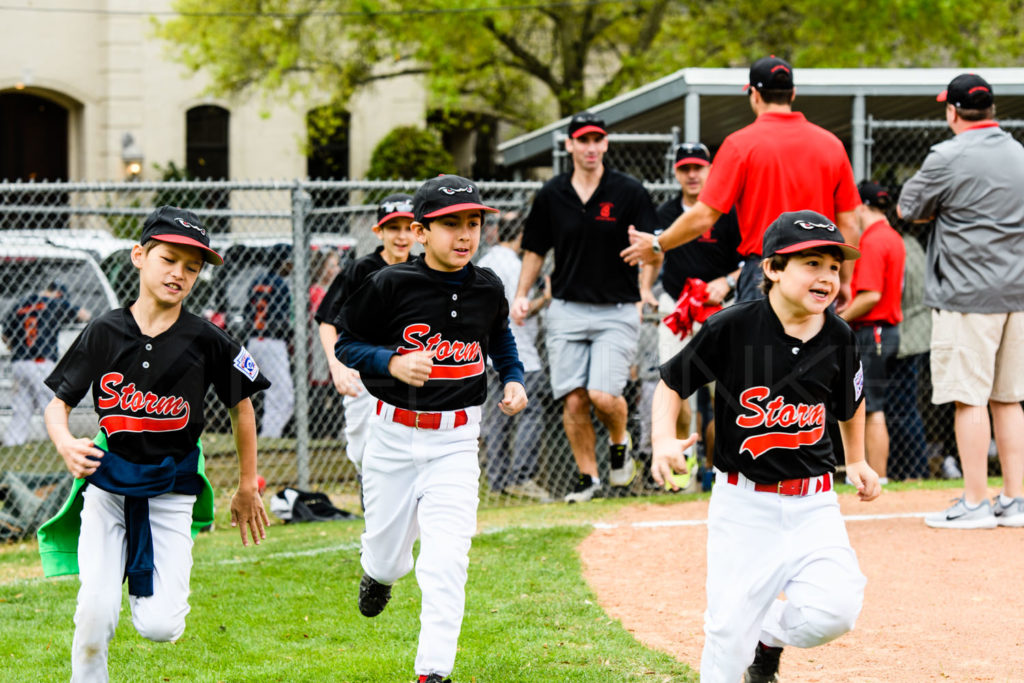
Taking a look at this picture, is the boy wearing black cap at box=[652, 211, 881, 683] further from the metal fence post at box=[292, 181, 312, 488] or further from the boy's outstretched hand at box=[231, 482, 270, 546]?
the metal fence post at box=[292, 181, 312, 488]

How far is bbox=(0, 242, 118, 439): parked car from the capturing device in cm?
898

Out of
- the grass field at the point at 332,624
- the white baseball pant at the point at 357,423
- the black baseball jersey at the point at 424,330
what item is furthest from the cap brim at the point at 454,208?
the white baseball pant at the point at 357,423

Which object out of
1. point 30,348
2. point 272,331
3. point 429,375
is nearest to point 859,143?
point 272,331

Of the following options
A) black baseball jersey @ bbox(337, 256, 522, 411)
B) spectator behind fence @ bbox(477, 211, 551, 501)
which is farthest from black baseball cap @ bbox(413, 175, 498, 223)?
spectator behind fence @ bbox(477, 211, 551, 501)

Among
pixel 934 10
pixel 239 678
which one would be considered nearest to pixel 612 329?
pixel 239 678

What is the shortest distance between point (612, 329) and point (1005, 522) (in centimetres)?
259

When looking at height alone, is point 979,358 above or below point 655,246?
below

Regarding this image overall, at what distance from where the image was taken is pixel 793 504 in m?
3.93

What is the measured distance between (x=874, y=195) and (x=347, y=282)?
13.6ft

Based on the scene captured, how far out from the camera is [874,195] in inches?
340

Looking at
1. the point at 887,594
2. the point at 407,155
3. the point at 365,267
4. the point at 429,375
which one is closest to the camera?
the point at 429,375

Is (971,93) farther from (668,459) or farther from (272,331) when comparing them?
(272,331)

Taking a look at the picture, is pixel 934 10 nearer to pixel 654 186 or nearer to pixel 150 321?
pixel 654 186

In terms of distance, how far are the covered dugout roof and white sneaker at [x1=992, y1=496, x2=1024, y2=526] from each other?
11.2 ft
